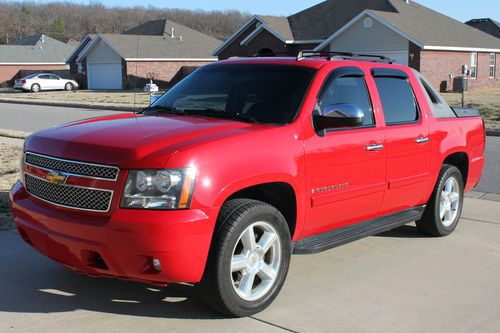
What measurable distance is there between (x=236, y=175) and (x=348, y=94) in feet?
5.54

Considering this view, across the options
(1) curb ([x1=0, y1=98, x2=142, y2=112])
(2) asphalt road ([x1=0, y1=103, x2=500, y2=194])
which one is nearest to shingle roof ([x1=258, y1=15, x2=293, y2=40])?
(1) curb ([x1=0, y1=98, x2=142, y2=112])

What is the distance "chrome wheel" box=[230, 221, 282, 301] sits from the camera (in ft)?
13.9

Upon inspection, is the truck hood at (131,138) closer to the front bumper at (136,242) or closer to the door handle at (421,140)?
the front bumper at (136,242)

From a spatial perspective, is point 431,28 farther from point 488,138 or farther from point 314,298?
point 314,298

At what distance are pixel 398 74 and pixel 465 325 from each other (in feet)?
8.67

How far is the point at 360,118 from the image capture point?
4664mm

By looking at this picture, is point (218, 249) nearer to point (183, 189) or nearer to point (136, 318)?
point (183, 189)

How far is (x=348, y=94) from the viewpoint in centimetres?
527

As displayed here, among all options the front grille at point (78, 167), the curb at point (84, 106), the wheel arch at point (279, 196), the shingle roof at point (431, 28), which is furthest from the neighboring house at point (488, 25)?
the front grille at point (78, 167)

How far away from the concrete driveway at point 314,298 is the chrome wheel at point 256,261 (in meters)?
0.20

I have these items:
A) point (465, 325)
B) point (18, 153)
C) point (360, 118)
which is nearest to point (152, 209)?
point (360, 118)

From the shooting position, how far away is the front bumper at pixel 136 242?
3.75 metres

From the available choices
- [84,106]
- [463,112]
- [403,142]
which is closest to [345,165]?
[403,142]

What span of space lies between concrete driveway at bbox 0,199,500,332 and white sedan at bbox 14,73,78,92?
4387 cm
